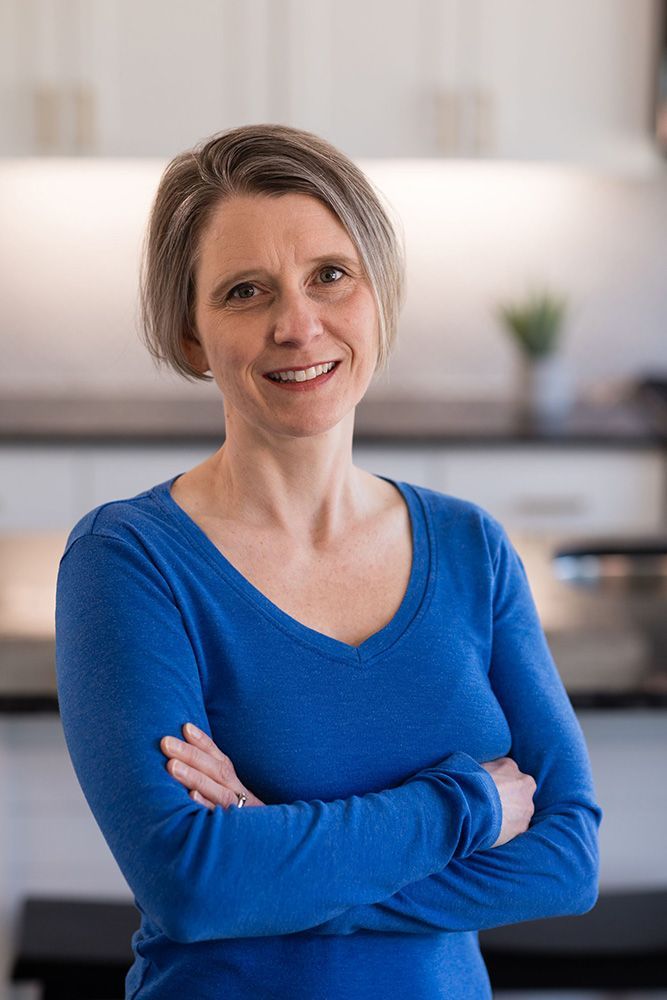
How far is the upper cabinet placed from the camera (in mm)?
3316

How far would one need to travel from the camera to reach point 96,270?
12.3 feet

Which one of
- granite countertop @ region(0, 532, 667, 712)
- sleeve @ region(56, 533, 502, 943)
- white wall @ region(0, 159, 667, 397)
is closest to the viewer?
sleeve @ region(56, 533, 502, 943)

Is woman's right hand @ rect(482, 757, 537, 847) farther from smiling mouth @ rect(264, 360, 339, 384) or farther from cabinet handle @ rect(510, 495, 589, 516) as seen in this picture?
cabinet handle @ rect(510, 495, 589, 516)

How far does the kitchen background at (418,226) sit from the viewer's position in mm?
3283

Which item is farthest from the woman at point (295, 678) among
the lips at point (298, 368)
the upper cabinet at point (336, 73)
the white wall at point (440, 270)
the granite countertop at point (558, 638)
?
the white wall at point (440, 270)

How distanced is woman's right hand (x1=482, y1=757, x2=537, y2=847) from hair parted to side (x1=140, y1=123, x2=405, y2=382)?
0.41 m

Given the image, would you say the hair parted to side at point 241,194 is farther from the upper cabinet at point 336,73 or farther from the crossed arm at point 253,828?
the upper cabinet at point 336,73

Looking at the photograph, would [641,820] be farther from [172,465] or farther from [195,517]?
[172,465]

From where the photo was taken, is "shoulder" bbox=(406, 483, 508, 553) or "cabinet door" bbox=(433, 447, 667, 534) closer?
"shoulder" bbox=(406, 483, 508, 553)

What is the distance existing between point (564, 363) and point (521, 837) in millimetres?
2882

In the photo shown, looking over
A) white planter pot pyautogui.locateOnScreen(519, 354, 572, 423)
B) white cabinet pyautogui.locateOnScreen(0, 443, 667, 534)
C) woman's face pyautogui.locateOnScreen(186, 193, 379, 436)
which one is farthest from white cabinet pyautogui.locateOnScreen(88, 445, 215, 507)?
woman's face pyautogui.locateOnScreen(186, 193, 379, 436)

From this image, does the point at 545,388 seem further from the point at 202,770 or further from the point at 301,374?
the point at 202,770

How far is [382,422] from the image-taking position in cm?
347

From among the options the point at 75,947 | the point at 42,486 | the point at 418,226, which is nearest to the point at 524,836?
the point at 75,947
